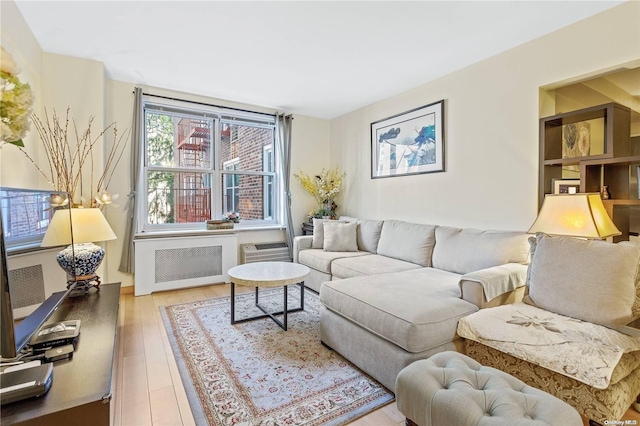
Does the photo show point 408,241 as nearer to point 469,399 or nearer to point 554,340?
point 554,340

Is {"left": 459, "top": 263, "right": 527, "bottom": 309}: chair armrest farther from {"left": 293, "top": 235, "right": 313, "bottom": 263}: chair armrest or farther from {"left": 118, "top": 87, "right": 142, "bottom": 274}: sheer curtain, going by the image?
{"left": 118, "top": 87, "right": 142, "bottom": 274}: sheer curtain

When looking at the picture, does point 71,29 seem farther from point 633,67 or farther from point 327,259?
point 633,67

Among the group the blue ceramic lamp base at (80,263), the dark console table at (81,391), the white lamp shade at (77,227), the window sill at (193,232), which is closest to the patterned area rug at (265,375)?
the dark console table at (81,391)

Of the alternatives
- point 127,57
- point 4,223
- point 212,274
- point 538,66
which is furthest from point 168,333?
point 538,66

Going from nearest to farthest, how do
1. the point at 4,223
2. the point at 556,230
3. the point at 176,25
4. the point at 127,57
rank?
→ the point at 4,223
the point at 556,230
the point at 176,25
the point at 127,57

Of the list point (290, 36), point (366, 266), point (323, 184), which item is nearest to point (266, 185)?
point (323, 184)

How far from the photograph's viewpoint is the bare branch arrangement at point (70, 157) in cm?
293

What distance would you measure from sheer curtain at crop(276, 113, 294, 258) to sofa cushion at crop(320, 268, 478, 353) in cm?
239

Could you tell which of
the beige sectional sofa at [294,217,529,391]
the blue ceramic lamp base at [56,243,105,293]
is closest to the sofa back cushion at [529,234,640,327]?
the beige sectional sofa at [294,217,529,391]

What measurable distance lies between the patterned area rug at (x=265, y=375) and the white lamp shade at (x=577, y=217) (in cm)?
153

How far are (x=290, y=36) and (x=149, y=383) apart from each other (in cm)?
277

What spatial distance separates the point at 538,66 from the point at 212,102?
3719 millimetres

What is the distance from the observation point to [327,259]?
3471mm

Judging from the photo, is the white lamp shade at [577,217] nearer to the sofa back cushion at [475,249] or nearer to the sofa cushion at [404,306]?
the sofa back cushion at [475,249]
